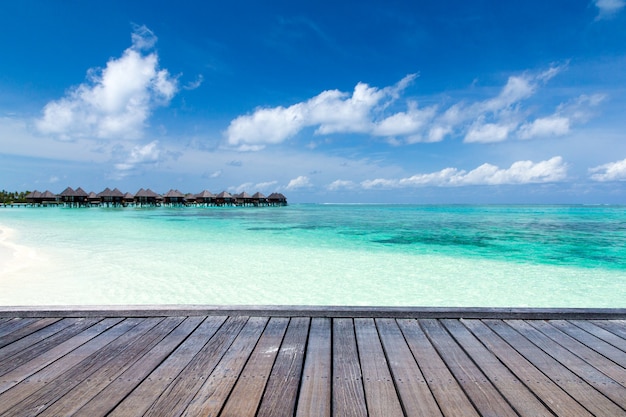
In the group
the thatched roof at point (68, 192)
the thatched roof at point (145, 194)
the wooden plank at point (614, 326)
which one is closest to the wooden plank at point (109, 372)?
the wooden plank at point (614, 326)

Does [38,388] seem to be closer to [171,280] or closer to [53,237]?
[171,280]

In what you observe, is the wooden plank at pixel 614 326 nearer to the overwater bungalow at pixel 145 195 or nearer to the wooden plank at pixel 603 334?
the wooden plank at pixel 603 334

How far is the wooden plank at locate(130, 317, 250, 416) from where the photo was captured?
4.21ft

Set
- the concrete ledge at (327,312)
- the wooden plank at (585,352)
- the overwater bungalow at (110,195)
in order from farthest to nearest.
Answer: the overwater bungalow at (110,195) → the concrete ledge at (327,312) → the wooden plank at (585,352)

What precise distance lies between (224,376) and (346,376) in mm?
543

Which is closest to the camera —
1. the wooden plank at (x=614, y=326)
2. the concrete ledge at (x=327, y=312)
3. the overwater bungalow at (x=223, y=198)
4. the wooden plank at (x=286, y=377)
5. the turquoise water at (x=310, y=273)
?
the wooden plank at (x=286, y=377)

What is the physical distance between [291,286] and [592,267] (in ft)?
23.7

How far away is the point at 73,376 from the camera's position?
1.51 m

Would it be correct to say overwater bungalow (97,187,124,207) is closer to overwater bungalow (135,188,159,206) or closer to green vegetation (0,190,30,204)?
overwater bungalow (135,188,159,206)

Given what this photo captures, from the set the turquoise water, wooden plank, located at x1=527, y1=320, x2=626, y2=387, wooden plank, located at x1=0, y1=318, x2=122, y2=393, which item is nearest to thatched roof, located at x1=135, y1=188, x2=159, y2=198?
the turquoise water

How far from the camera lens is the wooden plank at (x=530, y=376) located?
1296mm

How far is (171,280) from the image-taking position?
6.40 meters

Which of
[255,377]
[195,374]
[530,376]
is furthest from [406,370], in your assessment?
[195,374]

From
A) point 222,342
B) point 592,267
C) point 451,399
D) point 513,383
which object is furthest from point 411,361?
point 592,267
